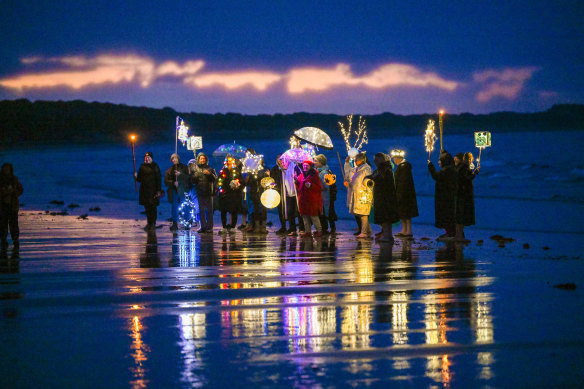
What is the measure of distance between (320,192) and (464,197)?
3.25 meters

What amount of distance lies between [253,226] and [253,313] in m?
12.4

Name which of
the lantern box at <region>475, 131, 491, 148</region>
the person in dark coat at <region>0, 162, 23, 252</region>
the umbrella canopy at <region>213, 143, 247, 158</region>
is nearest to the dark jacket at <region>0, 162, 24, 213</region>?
the person in dark coat at <region>0, 162, 23, 252</region>

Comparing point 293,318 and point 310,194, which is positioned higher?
point 310,194

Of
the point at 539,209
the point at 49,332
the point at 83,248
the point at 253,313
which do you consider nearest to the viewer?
the point at 49,332

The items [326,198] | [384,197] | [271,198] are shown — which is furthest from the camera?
[271,198]

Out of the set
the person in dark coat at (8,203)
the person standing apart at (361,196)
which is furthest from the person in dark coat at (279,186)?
the person in dark coat at (8,203)

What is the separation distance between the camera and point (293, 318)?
27.9 ft

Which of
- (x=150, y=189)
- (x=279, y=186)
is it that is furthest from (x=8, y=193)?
(x=279, y=186)

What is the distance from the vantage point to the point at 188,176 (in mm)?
21766

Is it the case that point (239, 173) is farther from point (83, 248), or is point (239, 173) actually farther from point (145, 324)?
point (145, 324)

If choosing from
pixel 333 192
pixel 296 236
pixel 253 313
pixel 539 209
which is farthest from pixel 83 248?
pixel 539 209

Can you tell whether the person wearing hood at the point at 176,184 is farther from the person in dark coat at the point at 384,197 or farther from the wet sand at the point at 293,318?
the wet sand at the point at 293,318

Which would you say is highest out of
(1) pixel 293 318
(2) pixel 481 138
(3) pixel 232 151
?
(3) pixel 232 151

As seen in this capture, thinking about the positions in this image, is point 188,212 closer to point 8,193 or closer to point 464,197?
point 8,193
